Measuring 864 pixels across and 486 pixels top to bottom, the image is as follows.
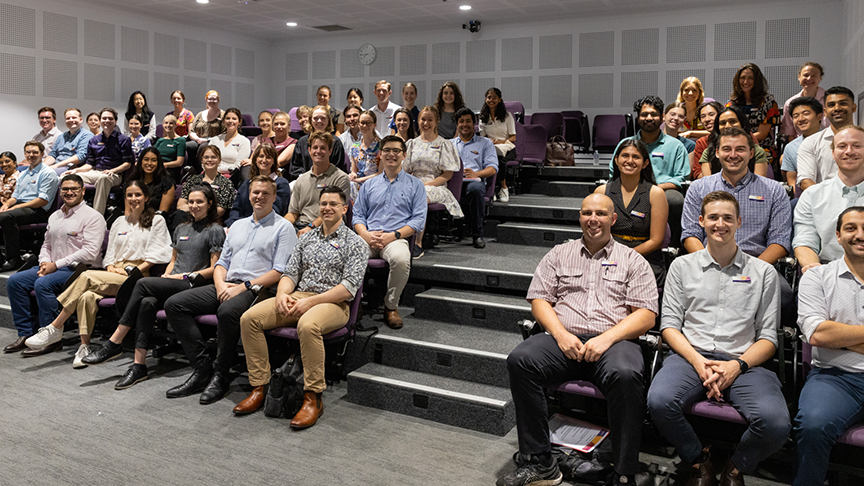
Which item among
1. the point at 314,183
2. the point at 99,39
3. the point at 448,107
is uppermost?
the point at 99,39

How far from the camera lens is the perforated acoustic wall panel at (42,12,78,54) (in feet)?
30.2

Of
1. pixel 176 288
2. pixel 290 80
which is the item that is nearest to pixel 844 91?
pixel 176 288

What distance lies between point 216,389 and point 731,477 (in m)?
2.70

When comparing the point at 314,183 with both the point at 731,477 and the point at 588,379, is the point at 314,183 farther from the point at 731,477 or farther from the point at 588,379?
the point at 731,477

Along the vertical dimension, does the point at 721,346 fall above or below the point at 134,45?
below

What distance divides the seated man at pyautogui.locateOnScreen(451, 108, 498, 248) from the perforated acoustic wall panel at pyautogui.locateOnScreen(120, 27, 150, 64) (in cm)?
684

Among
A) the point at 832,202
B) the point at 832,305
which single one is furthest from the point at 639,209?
the point at 832,305

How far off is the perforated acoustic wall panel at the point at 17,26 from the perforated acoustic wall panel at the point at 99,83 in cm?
84

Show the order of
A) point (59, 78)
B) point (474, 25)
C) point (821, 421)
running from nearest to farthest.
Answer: point (821, 421)
point (59, 78)
point (474, 25)

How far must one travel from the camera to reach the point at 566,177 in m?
7.05

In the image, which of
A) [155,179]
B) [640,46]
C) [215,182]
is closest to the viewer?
[215,182]

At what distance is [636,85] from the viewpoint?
9.75m

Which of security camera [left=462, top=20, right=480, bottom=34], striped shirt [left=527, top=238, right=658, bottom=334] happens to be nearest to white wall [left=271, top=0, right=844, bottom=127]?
security camera [left=462, top=20, right=480, bottom=34]

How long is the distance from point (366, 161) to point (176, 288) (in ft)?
6.81
